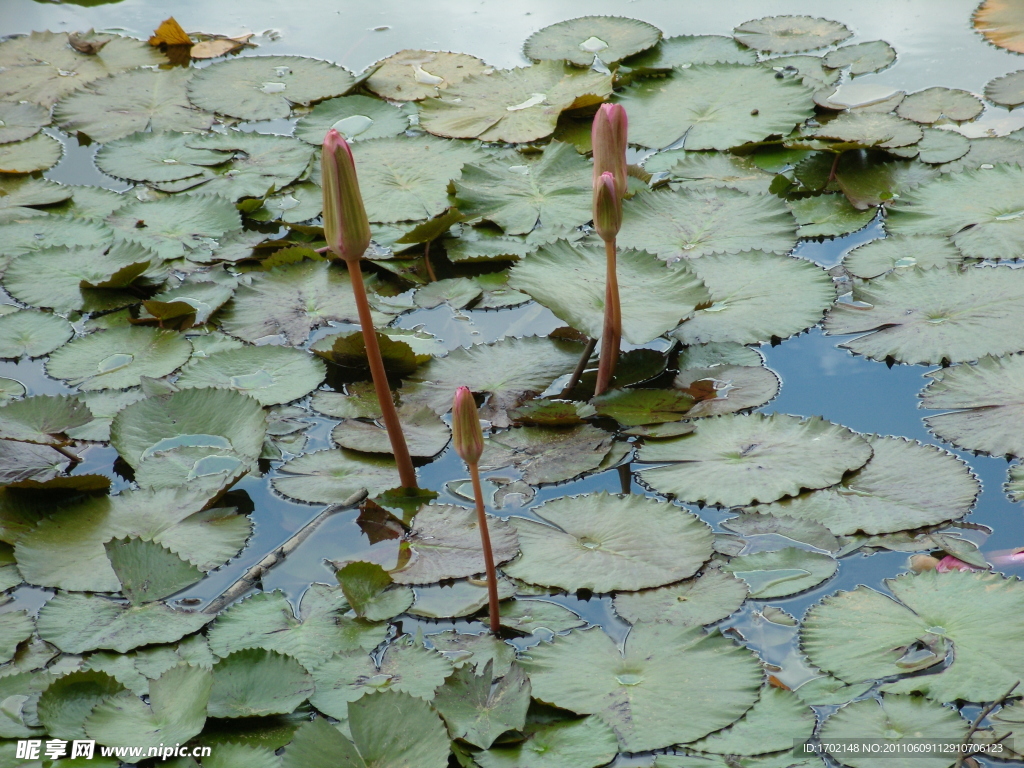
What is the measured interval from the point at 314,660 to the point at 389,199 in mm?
1613

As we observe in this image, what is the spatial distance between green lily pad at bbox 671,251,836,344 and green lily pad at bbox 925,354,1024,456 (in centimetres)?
32

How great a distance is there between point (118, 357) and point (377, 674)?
3.89ft

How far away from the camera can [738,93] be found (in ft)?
10.4

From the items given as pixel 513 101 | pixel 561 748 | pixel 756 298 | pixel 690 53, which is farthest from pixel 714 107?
pixel 561 748

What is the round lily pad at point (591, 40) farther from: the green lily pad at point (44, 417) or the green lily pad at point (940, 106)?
the green lily pad at point (44, 417)

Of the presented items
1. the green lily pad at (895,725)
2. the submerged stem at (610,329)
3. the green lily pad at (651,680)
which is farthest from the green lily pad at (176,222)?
the green lily pad at (895,725)

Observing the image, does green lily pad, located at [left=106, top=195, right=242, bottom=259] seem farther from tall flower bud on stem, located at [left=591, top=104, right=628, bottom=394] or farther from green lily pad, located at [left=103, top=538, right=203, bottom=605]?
tall flower bud on stem, located at [left=591, top=104, right=628, bottom=394]

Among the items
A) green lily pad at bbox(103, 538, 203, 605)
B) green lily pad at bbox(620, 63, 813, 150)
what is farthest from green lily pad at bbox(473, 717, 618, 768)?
green lily pad at bbox(620, 63, 813, 150)

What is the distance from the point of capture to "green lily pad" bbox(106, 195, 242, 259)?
2656 mm

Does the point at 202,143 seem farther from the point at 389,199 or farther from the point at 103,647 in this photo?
the point at 103,647

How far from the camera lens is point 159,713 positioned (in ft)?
4.57

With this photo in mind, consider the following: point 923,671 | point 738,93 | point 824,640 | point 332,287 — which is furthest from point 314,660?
point 738,93

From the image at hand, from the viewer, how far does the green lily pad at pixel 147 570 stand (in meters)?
1.63

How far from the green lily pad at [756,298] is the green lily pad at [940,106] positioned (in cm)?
109
